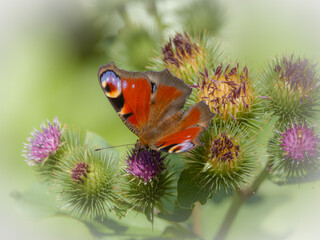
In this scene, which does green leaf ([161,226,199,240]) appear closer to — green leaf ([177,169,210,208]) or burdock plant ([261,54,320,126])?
green leaf ([177,169,210,208])

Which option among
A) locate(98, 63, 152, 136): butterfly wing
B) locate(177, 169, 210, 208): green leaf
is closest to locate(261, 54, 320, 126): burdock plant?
locate(177, 169, 210, 208): green leaf

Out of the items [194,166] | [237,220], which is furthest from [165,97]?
[237,220]

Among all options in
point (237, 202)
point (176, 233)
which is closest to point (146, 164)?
point (176, 233)

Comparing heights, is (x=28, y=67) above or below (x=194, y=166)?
above

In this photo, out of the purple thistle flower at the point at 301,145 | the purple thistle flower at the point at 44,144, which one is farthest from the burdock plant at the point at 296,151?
the purple thistle flower at the point at 44,144

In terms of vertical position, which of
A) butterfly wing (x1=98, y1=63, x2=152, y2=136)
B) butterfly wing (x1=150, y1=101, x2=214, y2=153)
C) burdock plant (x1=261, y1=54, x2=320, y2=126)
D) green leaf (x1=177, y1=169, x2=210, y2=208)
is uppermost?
burdock plant (x1=261, y1=54, x2=320, y2=126)

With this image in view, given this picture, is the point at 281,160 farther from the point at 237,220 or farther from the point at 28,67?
the point at 28,67
